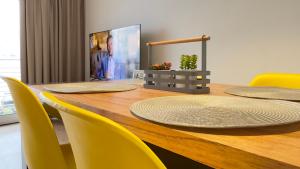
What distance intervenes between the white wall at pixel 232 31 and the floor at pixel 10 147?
1.72m

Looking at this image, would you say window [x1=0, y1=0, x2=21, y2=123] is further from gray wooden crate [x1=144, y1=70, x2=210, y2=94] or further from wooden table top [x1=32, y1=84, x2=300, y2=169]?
wooden table top [x1=32, y1=84, x2=300, y2=169]

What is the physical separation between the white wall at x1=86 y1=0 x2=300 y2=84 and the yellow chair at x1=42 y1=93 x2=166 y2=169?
77.3 inches

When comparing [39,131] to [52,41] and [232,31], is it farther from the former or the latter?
[52,41]

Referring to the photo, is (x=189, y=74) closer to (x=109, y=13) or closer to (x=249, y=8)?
(x=249, y=8)

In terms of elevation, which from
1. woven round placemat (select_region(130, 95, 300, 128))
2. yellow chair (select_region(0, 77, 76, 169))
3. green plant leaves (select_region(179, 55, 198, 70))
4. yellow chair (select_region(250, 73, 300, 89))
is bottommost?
yellow chair (select_region(0, 77, 76, 169))

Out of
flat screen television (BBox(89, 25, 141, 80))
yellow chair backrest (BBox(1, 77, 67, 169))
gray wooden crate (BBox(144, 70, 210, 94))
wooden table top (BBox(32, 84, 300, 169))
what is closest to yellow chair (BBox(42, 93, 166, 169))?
wooden table top (BBox(32, 84, 300, 169))

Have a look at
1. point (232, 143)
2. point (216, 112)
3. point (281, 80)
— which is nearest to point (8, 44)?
point (281, 80)

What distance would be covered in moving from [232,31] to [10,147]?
2.43 m

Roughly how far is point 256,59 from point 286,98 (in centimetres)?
150

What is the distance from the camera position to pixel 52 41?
397 cm

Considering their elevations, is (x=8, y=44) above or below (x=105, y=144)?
above

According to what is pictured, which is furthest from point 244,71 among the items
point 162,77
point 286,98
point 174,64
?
point 286,98

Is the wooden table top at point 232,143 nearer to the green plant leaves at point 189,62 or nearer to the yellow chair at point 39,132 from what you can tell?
the yellow chair at point 39,132

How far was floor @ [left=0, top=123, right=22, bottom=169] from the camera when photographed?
7.36ft
